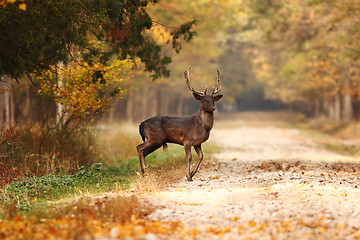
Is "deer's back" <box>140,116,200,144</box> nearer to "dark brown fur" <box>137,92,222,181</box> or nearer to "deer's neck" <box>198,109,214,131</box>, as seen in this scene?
"dark brown fur" <box>137,92,222,181</box>

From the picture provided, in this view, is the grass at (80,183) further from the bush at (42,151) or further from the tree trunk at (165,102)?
the tree trunk at (165,102)

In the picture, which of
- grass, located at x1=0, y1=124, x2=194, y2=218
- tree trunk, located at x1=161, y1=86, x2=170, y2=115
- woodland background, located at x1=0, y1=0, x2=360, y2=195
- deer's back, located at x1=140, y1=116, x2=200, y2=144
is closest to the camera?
grass, located at x1=0, y1=124, x2=194, y2=218

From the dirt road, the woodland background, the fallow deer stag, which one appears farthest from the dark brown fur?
the woodland background

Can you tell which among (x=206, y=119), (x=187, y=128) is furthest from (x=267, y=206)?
(x=187, y=128)

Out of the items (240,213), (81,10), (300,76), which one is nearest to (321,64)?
(300,76)

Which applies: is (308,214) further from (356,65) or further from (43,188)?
(356,65)

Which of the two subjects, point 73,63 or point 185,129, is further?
point 73,63

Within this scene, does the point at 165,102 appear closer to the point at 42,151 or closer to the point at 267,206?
the point at 42,151

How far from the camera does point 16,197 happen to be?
29.3ft

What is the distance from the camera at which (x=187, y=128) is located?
11195mm

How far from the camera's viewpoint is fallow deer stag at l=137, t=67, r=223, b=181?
434 inches

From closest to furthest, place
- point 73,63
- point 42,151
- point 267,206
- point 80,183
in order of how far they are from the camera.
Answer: point 267,206 < point 80,183 < point 42,151 < point 73,63

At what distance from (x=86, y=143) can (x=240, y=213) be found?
834cm

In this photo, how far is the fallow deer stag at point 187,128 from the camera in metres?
11.0
